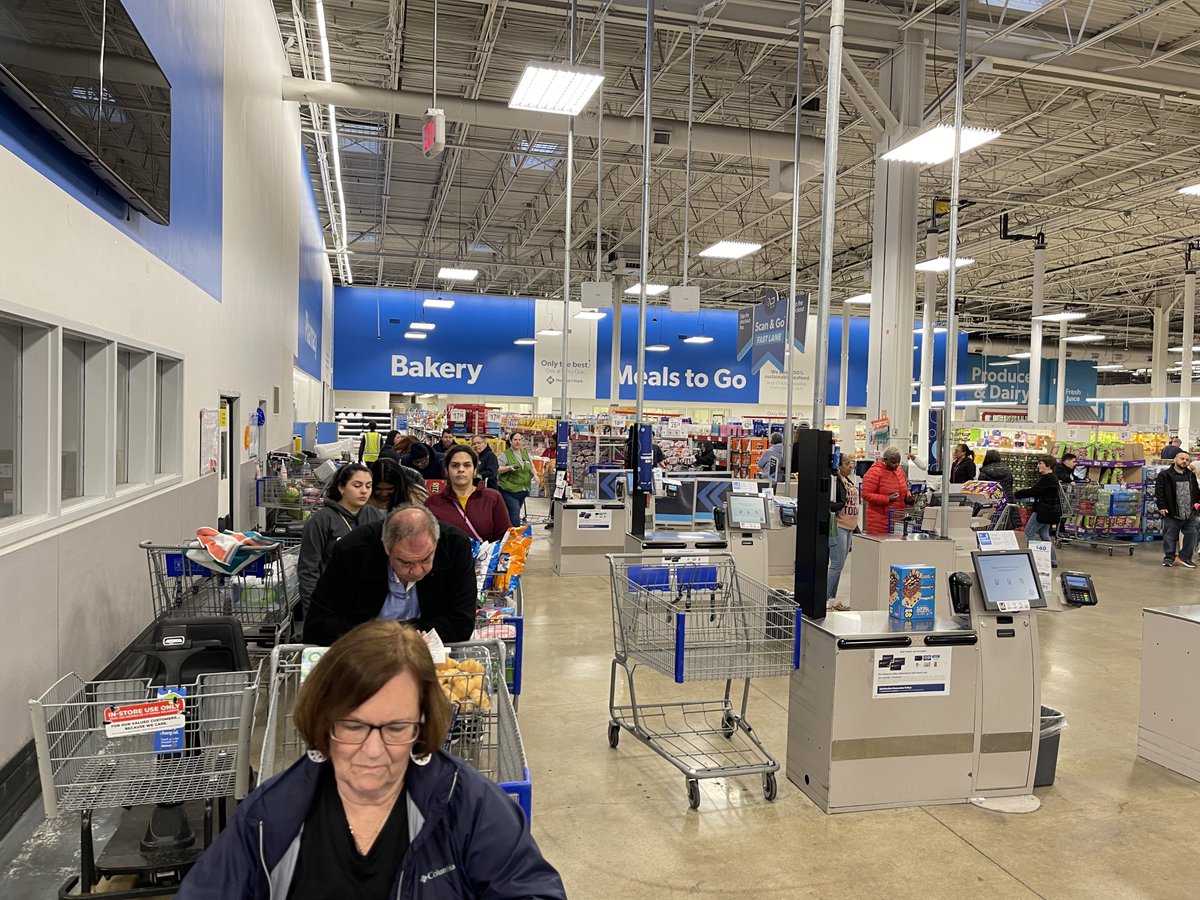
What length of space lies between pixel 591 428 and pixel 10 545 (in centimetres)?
1211

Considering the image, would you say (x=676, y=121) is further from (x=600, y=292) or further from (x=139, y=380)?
(x=139, y=380)

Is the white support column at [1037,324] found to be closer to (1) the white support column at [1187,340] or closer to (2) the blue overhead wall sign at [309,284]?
(1) the white support column at [1187,340]

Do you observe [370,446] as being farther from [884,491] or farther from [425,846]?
[425,846]

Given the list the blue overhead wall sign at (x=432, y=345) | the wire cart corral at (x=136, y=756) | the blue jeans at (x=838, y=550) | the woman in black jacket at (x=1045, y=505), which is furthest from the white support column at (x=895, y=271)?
the blue overhead wall sign at (x=432, y=345)

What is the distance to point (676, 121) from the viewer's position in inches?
556

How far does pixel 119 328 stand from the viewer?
5164mm

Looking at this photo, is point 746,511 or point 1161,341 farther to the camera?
point 1161,341

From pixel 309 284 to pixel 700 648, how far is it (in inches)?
657

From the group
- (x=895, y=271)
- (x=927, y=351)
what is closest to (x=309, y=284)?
(x=895, y=271)

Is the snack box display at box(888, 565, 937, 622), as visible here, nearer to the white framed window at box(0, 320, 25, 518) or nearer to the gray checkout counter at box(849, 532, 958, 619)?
the gray checkout counter at box(849, 532, 958, 619)

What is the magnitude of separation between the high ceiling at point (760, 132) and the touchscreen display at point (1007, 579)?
7122 mm

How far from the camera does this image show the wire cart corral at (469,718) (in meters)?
2.44

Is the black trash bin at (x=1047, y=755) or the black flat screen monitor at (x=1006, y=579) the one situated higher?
the black flat screen monitor at (x=1006, y=579)

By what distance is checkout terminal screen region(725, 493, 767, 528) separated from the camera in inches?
336
